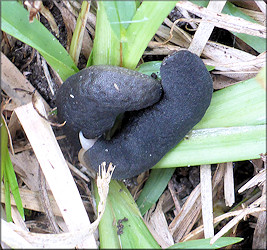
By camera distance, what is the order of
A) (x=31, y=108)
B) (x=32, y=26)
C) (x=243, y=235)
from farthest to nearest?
1. (x=243, y=235)
2. (x=31, y=108)
3. (x=32, y=26)

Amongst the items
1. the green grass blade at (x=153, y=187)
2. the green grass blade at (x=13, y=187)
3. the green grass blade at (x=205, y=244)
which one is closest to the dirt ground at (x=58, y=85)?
the green grass blade at (x=153, y=187)

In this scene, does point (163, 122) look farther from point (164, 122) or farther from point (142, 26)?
point (142, 26)

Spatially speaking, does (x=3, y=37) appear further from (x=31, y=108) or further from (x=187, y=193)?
(x=187, y=193)

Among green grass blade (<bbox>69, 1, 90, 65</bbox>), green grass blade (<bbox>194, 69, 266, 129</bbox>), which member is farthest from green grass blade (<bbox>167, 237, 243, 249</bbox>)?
green grass blade (<bbox>69, 1, 90, 65</bbox>)

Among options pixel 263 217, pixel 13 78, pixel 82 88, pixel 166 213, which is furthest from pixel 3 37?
pixel 263 217

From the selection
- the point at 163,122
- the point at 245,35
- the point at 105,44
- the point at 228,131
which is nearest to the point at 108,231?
the point at 163,122

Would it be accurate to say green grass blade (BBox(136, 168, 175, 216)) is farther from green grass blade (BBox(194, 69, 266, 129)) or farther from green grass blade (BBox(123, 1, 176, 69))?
green grass blade (BBox(123, 1, 176, 69))
